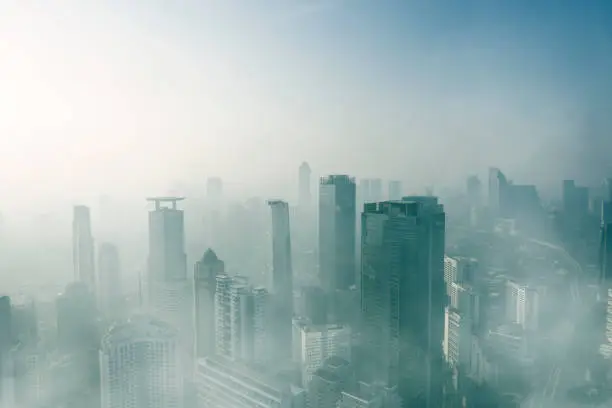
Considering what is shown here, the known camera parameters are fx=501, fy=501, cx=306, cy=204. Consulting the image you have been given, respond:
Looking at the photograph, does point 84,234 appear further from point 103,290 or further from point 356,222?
point 356,222

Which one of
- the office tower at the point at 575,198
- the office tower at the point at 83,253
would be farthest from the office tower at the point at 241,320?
the office tower at the point at 575,198

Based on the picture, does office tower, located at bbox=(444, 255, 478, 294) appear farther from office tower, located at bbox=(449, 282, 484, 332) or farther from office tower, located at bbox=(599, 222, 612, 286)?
office tower, located at bbox=(599, 222, 612, 286)

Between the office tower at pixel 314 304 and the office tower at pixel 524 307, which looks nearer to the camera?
the office tower at pixel 524 307

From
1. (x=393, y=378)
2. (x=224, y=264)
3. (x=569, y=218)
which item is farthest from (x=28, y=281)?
(x=569, y=218)

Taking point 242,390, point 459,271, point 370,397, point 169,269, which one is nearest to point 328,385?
point 370,397

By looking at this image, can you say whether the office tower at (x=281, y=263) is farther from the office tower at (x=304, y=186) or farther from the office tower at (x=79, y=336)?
the office tower at (x=79, y=336)

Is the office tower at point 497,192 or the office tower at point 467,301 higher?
Answer: the office tower at point 497,192
